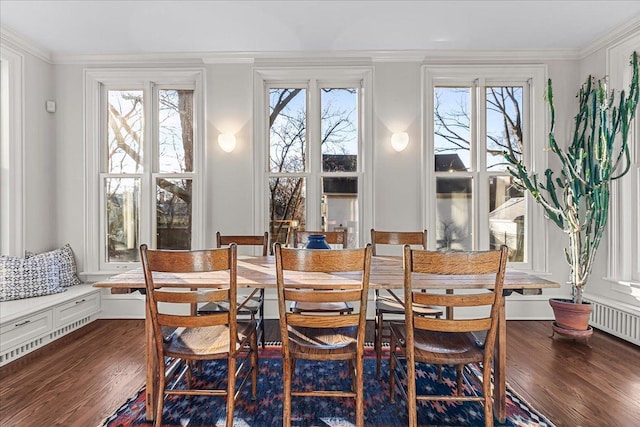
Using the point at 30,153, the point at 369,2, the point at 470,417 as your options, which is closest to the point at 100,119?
the point at 30,153

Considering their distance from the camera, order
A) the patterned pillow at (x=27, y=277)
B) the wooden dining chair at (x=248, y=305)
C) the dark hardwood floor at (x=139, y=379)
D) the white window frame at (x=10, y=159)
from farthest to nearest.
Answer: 1. the white window frame at (x=10, y=159)
2. the patterned pillow at (x=27, y=277)
3. the wooden dining chair at (x=248, y=305)
4. the dark hardwood floor at (x=139, y=379)

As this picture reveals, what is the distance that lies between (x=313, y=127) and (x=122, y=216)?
235cm

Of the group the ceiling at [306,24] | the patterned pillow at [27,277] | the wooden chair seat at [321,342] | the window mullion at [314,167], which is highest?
the ceiling at [306,24]

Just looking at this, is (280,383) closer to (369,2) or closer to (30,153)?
(369,2)

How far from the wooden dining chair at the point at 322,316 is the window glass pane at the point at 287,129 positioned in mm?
2021

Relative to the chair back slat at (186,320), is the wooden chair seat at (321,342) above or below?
below

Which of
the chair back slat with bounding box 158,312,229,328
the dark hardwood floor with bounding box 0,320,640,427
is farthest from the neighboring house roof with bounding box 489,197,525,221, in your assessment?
the chair back slat with bounding box 158,312,229,328

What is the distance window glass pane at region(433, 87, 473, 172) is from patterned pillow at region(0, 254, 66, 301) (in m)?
4.03

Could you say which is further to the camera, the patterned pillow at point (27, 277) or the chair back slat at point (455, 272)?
the patterned pillow at point (27, 277)

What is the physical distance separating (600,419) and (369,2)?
3.19 meters

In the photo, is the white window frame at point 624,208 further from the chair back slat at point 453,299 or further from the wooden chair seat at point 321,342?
the wooden chair seat at point 321,342

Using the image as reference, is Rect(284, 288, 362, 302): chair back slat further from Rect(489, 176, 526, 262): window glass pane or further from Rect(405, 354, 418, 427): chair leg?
Rect(489, 176, 526, 262): window glass pane

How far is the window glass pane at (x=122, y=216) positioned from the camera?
11.7ft

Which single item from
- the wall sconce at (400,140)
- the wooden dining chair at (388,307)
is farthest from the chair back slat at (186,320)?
the wall sconce at (400,140)
